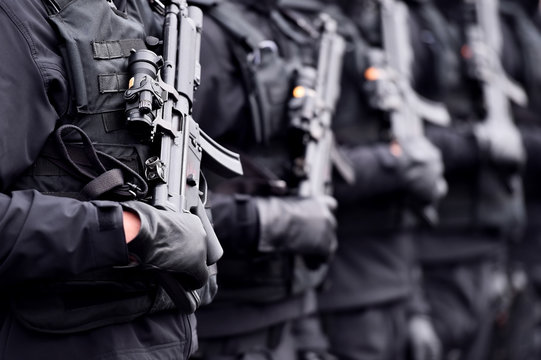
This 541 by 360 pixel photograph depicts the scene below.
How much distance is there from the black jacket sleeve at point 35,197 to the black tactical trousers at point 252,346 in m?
1.13

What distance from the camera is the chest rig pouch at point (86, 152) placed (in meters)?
2.03

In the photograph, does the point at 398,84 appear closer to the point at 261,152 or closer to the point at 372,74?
the point at 372,74

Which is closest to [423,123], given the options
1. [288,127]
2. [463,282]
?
[463,282]

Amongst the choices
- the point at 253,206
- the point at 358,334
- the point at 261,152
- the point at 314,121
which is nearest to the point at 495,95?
the point at 358,334

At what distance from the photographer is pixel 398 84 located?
179 inches

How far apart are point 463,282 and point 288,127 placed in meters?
2.67

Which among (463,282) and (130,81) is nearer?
(130,81)

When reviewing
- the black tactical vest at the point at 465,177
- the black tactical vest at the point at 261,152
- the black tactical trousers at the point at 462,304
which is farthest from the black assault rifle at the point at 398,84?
the black tactical vest at the point at 261,152

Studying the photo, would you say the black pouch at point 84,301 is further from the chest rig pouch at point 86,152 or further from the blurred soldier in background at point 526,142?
the blurred soldier in background at point 526,142

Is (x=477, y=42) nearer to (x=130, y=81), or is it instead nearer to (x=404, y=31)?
(x=404, y=31)

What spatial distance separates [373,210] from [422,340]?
76 cm

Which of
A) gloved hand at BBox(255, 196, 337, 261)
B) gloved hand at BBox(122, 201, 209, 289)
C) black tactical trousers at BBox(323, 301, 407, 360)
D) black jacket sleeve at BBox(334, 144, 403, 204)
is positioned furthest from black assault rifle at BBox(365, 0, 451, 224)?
gloved hand at BBox(122, 201, 209, 289)

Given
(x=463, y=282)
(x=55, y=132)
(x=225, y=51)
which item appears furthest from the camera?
(x=463, y=282)

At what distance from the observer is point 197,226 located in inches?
83.4
